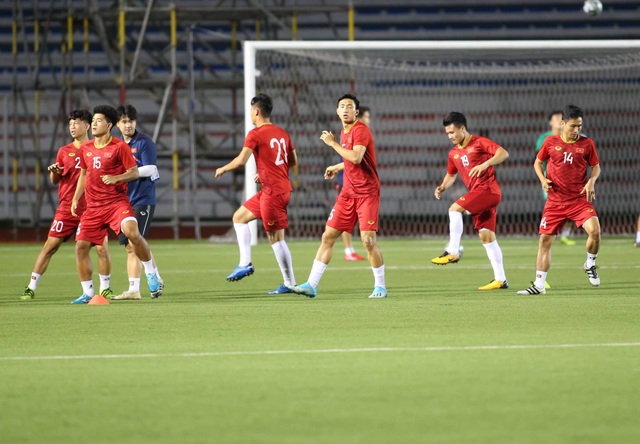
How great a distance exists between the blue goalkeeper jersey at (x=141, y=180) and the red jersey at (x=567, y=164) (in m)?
3.86

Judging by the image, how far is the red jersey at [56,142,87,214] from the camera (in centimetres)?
1123

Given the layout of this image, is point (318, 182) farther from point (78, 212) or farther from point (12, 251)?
point (78, 212)

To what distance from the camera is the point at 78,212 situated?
11.1 metres

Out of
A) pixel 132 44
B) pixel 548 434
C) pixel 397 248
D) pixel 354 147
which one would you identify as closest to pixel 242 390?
pixel 548 434

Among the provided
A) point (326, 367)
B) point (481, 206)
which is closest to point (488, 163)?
point (481, 206)

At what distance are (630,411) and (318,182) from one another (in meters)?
21.1

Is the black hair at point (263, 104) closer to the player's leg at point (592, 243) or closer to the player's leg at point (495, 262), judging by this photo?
the player's leg at point (495, 262)

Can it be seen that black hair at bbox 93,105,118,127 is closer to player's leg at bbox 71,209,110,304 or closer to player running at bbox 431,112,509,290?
player's leg at bbox 71,209,110,304

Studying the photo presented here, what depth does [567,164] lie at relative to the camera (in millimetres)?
11156

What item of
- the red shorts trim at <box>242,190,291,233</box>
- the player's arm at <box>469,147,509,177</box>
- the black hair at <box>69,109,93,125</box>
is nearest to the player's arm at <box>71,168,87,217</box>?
the black hair at <box>69,109,93,125</box>

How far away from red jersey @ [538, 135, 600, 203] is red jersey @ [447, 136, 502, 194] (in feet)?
3.08

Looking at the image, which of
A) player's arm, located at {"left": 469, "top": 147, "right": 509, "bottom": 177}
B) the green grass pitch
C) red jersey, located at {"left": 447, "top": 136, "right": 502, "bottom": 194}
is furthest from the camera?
red jersey, located at {"left": 447, "top": 136, "right": 502, "bottom": 194}

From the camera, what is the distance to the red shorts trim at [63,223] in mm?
11211

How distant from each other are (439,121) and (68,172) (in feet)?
53.9
